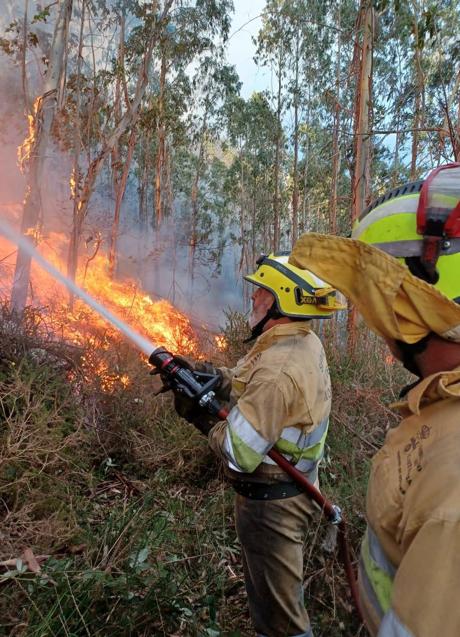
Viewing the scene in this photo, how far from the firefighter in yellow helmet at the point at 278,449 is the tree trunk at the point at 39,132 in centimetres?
852

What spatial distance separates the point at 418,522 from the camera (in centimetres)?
74

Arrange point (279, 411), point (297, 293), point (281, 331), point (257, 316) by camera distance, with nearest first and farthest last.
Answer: point (279, 411) < point (281, 331) < point (297, 293) < point (257, 316)

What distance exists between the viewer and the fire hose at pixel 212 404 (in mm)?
2115

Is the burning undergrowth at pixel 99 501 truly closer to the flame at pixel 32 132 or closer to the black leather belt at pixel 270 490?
the black leather belt at pixel 270 490

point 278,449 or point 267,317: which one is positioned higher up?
point 267,317

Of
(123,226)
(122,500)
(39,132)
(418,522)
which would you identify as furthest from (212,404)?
(123,226)

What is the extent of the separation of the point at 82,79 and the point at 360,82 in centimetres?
916

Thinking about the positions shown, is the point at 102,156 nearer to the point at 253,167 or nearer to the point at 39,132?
the point at 39,132

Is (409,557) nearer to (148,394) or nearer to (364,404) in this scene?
(148,394)

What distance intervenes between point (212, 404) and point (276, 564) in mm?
819

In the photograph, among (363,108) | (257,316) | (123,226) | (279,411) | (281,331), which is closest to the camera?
(279,411)

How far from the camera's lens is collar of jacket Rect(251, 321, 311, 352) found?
2.33m

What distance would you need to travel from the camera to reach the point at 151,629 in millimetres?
2135

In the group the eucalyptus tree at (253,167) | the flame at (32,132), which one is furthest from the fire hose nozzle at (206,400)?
the eucalyptus tree at (253,167)
